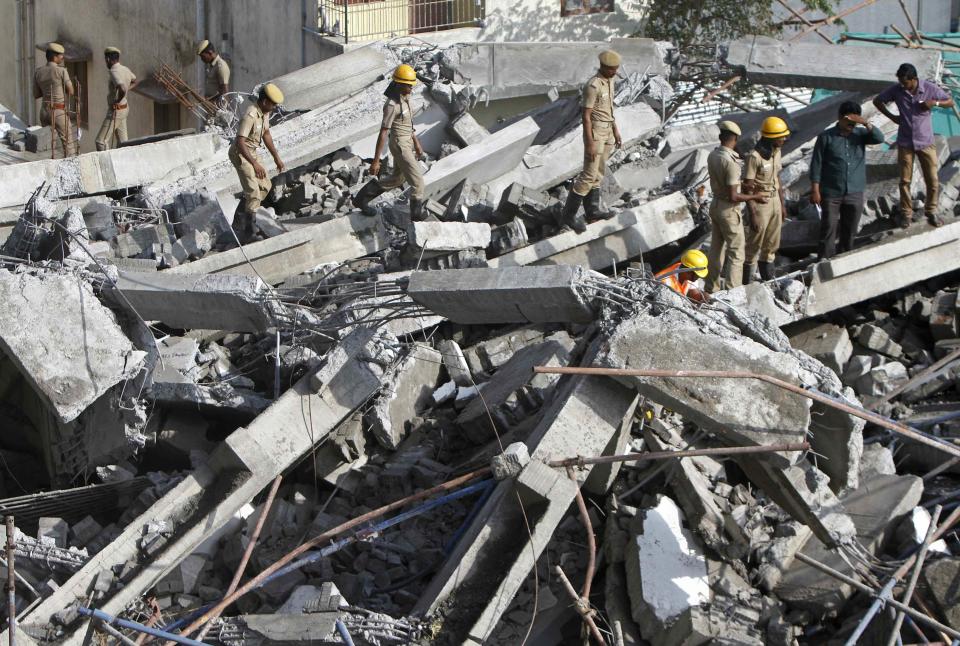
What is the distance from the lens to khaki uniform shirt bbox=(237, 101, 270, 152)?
1178 cm

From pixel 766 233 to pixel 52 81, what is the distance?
403 inches

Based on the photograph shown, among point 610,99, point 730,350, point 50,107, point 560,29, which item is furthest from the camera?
point 560,29

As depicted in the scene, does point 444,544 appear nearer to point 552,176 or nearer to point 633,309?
point 633,309

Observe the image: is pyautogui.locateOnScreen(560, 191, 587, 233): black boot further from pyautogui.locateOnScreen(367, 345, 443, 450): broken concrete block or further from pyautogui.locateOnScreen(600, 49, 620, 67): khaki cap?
pyautogui.locateOnScreen(367, 345, 443, 450): broken concrete block

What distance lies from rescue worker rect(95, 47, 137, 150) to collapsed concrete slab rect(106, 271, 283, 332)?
655 centimetres

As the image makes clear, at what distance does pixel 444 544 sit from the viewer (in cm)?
841

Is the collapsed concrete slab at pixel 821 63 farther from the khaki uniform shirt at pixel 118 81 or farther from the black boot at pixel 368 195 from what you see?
the khaki uniform shirt at pixel 118 81

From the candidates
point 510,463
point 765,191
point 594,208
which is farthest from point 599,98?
point 510,463

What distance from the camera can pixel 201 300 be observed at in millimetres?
8898

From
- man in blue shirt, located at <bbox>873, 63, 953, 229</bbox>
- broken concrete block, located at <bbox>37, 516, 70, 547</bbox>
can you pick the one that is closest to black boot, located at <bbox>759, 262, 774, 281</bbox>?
man in blue shirt, located at <bbox>873, 63, 953, 229</bbox>

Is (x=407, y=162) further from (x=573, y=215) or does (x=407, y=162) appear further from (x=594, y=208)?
(x=594, y=208)

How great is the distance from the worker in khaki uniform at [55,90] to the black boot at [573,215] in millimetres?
8103

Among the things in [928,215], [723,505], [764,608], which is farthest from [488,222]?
[764,608]

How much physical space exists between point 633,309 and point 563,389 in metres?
0.83
